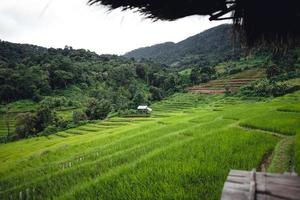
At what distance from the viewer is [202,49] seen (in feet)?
402

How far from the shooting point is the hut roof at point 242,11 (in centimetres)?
197

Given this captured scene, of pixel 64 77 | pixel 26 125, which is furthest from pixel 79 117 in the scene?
pixel 64 77

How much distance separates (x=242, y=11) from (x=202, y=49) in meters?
124

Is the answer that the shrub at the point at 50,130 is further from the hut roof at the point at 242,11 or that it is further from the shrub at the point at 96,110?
the hut roof at the point at 242,11

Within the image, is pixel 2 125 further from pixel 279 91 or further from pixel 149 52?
pixel 149 52

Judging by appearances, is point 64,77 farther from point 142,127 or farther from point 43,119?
point 142,127

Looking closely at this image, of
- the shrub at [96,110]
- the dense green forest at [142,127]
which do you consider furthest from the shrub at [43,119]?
the shrub at [96,110]

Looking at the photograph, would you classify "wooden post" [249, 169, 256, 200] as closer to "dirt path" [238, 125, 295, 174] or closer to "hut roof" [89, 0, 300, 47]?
"hut roof" [89, 0, 300, 47]

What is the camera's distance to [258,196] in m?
1.62

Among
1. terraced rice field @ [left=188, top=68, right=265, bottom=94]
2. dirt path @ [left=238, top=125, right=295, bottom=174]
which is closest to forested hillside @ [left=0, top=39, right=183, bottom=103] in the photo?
terraced rice field @ [left=188, top=68, right=265, bottom=94]

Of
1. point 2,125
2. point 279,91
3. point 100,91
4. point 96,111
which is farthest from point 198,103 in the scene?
point 2,125

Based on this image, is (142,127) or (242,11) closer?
(242,11)

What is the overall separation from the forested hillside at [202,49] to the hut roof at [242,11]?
269mm

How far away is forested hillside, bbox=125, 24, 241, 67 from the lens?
275 cm
